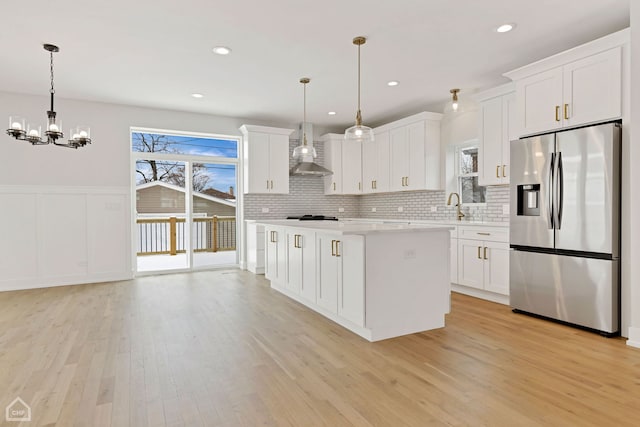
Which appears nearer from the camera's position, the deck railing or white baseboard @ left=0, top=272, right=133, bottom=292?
white baseboard @ left=0, top=272, right=133, bottom=292

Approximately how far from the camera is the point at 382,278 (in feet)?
9.99

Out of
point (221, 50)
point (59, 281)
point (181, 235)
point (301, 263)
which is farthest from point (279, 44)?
point (59, 281)

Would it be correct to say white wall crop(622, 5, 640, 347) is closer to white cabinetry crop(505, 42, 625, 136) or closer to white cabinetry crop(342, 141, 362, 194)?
white cabinetry crop(505, 42, 625, 136)

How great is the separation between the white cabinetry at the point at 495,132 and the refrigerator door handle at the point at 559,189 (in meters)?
0.91

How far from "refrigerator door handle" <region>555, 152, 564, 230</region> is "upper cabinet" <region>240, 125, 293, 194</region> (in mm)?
4383

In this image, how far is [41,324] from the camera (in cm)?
351

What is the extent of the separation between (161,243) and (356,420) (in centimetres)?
542

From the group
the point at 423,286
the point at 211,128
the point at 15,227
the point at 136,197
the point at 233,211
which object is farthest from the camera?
the point at 233,211

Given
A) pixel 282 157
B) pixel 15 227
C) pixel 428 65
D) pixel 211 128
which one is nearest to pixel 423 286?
pixel 428 65

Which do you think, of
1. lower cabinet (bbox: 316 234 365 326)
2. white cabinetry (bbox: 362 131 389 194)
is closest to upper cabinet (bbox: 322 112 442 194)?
white cabinetry (bbox: 362 131 389 194)

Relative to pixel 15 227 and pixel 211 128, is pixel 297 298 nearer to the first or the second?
pixel 211 128

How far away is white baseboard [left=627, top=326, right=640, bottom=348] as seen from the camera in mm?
2844

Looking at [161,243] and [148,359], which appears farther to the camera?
[161,243]

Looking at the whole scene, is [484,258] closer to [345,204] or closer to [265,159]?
[345,204]
